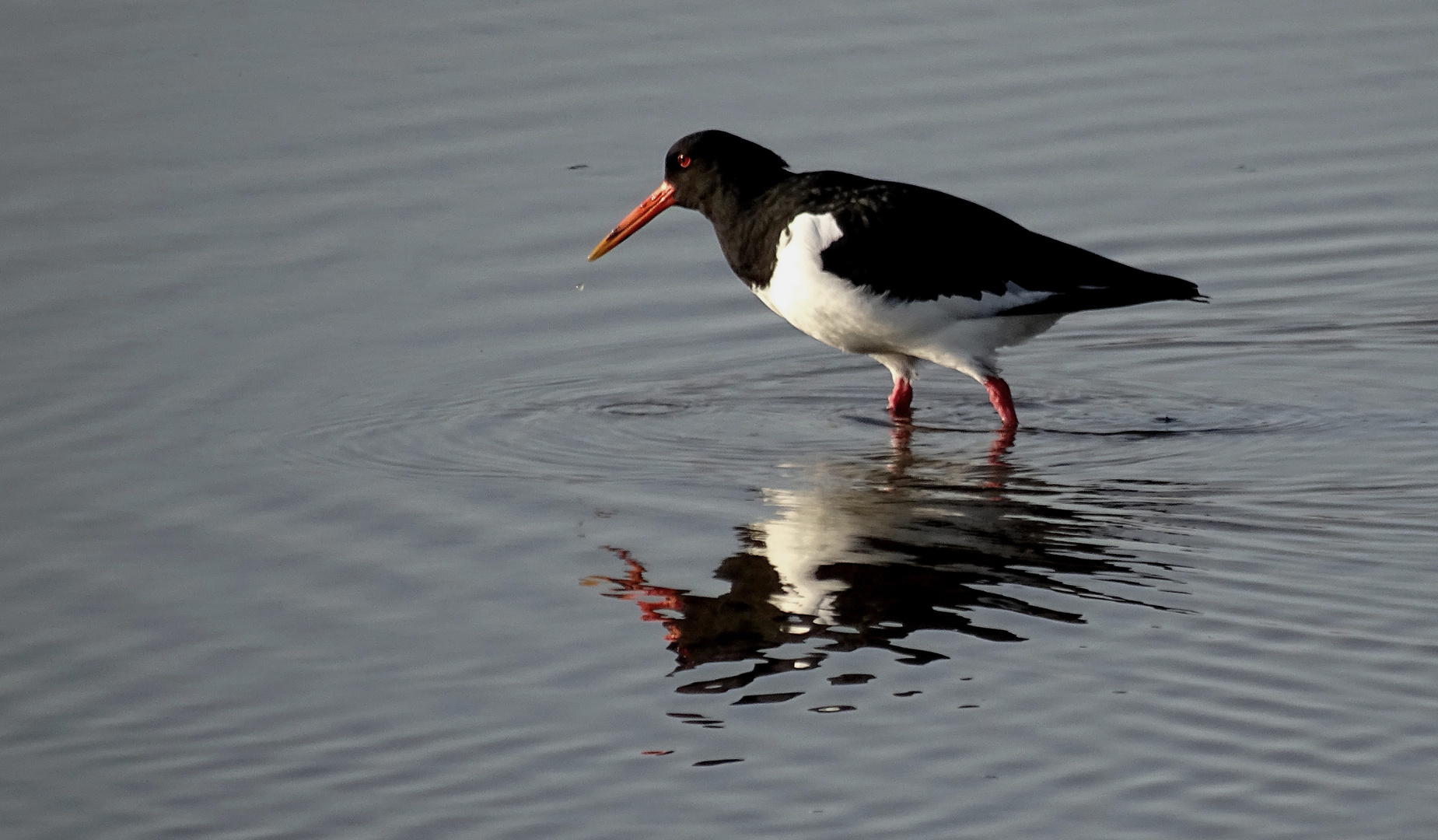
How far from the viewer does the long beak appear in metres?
8.61

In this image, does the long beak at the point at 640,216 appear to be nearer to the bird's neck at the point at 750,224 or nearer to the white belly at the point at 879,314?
the bird's neck at the point at 750,224

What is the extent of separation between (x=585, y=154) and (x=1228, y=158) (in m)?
3.31

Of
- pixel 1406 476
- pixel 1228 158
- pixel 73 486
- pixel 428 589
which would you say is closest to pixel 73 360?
pixel 73 486

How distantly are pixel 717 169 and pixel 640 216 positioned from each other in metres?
0.63

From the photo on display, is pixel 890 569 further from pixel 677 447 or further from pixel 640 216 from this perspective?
pixel 640 216

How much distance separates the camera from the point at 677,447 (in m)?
7.62

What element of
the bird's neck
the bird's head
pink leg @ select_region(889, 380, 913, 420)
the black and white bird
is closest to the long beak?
the bird's head

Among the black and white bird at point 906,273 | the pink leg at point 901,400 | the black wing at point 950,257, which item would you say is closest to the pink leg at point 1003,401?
the black and white bird at point 906,273

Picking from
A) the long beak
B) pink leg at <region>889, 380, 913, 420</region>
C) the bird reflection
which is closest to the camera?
the bird reflection

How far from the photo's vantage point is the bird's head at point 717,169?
820cm

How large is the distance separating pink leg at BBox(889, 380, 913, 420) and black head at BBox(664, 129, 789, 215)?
36.7 inches

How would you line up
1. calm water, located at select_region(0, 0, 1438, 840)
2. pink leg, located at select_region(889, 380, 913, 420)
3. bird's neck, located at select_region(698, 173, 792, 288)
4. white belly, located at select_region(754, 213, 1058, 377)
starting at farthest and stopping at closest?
pink leg, located at select_region(889, 380, 913, 420) → bird's neck, located at select_region(698, 173, 792, 288) → white belly, located at select_region(754, 213, 1058, 377) → calm water, located at select_region(0, 0, 1438, 840)

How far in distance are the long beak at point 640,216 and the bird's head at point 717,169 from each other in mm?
86

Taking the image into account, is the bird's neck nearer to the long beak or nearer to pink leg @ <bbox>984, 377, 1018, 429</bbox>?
the long beak
